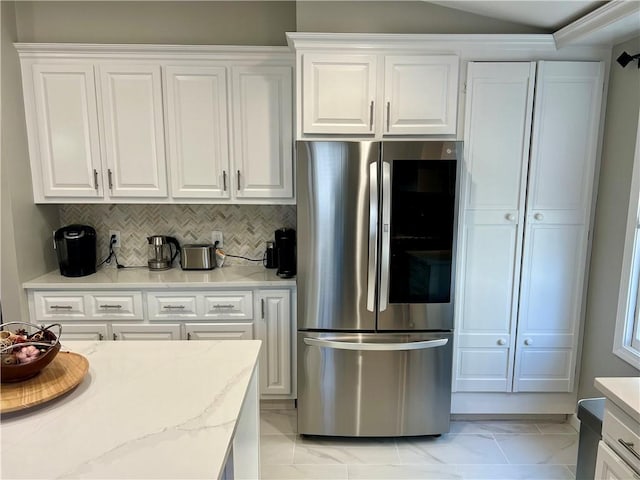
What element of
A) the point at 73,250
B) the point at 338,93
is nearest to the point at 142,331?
the point at 73,250

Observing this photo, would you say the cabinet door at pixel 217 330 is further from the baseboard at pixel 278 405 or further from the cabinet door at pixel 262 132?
the cabinet door at pixel 262 132

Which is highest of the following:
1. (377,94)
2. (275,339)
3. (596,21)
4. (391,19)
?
(391,19)

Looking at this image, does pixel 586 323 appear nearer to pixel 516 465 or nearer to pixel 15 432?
pixel 516 465

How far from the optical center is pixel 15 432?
3.64 feet

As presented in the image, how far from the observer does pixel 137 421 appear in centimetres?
117

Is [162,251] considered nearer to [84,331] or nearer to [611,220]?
[84,331]

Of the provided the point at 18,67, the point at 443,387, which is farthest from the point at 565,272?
the point at 18,67

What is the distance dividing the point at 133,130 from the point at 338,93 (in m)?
1.38

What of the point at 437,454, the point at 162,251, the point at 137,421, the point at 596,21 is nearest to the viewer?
the point at 137,421

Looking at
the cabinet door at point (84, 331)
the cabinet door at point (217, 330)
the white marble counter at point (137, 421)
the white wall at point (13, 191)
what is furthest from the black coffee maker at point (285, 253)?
the white wall at point (13, 191)

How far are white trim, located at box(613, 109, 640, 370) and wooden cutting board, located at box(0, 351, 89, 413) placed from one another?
8.29 feet

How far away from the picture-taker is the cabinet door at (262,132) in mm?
2777

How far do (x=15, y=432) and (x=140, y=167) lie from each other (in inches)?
79.8

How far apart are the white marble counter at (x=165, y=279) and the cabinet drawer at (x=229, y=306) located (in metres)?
0.08
